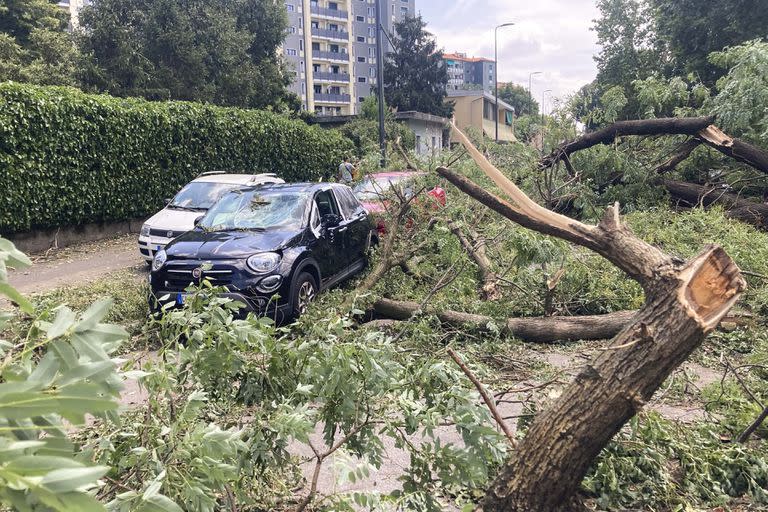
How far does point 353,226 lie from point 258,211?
156 centimetres

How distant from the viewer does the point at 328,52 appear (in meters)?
76.2

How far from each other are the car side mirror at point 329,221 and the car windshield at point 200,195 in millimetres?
3417

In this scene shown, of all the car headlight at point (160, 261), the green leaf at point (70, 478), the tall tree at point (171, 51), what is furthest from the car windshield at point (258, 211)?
the tall tree at point (171, 51)

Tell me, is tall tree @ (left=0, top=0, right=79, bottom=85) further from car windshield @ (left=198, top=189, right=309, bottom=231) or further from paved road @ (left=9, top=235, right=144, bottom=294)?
car windshield @ (left=198, top=189, right=309, bottom=231)

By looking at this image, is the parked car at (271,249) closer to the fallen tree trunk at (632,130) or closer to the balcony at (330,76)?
the fallen tree trunk at (632,130)

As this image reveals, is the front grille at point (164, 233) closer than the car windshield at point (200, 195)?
Yes

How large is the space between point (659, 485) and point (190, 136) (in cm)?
1472

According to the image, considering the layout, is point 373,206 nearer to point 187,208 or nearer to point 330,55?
point 187,208

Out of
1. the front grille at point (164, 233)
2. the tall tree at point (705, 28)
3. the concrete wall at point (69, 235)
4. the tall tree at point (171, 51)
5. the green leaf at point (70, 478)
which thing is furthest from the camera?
the tall tree at point (171, 51)

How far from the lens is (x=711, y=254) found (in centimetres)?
236

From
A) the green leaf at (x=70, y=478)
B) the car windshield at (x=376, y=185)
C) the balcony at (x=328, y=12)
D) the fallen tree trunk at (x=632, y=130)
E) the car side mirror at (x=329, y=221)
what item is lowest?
the car side mirror at (x=329, y=221)

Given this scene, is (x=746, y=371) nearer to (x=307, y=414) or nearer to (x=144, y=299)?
(x=307, y=414)

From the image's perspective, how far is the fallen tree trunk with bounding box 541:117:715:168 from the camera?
1003 cm

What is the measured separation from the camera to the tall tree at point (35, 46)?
847 inches
